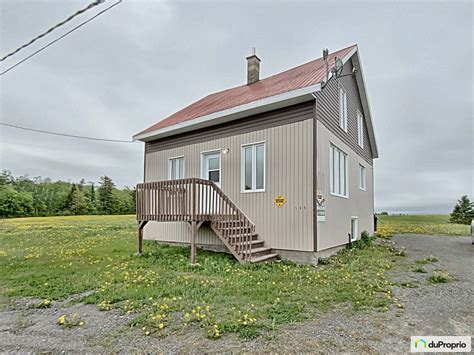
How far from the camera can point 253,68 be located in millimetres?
11875

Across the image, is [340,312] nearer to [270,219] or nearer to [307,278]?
[307,278]

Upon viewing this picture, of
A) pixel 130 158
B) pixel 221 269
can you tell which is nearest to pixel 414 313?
pixel 221 269

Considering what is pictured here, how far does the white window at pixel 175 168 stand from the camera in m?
9.99

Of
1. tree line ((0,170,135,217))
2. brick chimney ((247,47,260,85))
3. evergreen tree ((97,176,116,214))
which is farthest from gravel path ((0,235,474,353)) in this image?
evergreen tree ((97,176,116,214))

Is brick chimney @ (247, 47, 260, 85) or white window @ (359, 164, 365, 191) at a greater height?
brick chimney @ (247, 47, 260, 85)

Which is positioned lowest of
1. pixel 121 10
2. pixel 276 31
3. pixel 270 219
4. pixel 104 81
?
pixel 270 219

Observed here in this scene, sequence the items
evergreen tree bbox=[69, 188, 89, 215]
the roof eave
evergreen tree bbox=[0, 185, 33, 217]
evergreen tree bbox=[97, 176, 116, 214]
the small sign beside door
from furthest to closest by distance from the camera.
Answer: evergreen tree bbox=[97, 176, 116, 214] < evergreen tree bbox=[69, 188, 89, 215] < evergreen tree bbox=[0, 185, 33, 217] < the small sign beside door < the roof eave

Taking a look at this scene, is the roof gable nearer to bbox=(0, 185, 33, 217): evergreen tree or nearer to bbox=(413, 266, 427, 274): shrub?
bbox=(413, 266, 427, 274): shrub

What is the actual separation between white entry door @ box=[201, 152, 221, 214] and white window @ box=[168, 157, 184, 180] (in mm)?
1031

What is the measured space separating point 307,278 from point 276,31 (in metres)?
10.2

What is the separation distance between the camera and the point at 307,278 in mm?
5531

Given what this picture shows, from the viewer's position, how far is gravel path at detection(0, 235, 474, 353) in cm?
282

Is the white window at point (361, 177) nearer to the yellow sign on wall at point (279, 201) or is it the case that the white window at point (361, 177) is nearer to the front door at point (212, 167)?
the yellow sign on wall at point (279, 201)

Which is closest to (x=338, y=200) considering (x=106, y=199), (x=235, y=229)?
(x=235, y=229)
